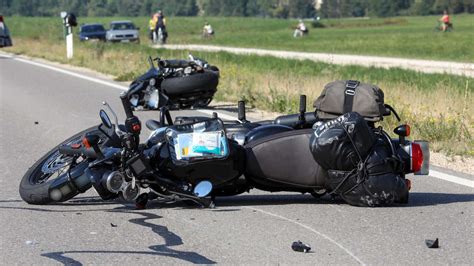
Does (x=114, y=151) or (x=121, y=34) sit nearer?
(x=114, y=151)

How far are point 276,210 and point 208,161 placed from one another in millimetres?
686

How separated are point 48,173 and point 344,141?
7.90 feet

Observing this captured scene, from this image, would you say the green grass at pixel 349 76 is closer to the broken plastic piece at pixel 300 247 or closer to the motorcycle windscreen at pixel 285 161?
the motorcycle windscreen at pixel 285 161

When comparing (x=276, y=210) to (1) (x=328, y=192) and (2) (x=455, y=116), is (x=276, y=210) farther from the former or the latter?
(2) (x=455, y=116)

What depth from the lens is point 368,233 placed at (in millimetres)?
7066

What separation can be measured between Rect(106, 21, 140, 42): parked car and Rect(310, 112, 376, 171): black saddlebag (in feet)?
171

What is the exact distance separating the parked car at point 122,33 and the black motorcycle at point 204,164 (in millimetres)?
51786

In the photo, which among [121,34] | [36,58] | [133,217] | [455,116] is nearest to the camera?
[133,217]

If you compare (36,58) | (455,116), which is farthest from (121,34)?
(455,116)

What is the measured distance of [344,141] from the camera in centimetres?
764

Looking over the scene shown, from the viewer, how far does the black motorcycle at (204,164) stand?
7.66 m

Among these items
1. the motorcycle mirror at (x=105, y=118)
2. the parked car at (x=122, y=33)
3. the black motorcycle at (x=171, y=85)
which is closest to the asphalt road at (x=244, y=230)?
the motorcycle mirror at (x=105, y=118)

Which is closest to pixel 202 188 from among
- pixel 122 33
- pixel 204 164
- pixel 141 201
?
pixel 204 164

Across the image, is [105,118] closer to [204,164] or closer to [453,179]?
[204,164]
